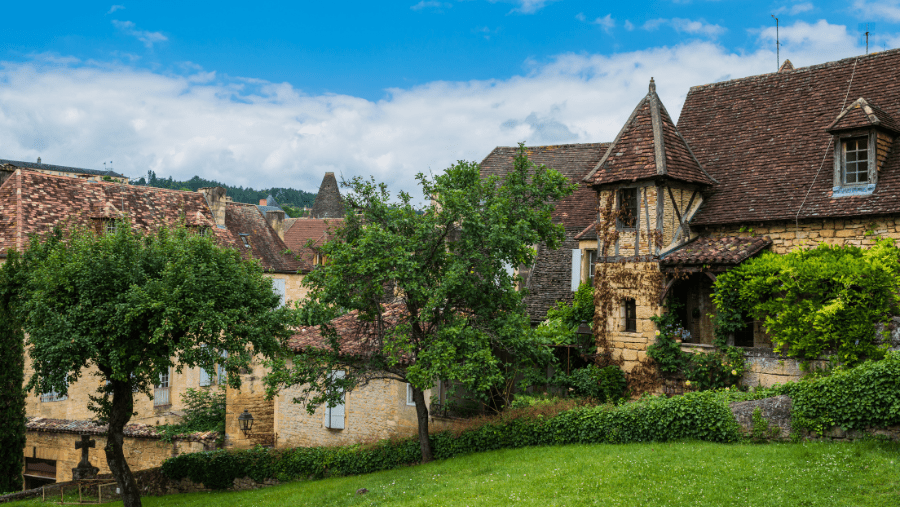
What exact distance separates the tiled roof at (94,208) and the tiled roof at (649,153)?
11653 mm

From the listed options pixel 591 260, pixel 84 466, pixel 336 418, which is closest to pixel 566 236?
pixel 591 260

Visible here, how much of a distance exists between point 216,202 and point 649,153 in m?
22.3

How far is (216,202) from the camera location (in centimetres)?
3216

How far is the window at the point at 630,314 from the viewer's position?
58.2ft

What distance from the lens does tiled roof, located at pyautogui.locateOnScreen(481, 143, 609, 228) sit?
2320 centimetres

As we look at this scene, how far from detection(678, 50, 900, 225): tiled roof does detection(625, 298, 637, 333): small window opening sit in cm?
275

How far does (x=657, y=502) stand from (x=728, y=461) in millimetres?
2160

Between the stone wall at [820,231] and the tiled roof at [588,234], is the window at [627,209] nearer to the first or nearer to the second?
the stone wall at [820,231]

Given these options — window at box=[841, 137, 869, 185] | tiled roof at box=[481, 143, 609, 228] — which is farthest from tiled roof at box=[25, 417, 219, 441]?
window at box=[841, 137, 869, 185]

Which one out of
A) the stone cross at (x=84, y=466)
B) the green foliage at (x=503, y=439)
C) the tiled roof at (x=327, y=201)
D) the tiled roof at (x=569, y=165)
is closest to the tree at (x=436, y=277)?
the green foliage at (x=503, y=439)

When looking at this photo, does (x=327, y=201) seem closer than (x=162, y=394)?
No

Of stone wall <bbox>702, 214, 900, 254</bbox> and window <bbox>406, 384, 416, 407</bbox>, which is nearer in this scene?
stone wall <bbox>702, 214, 900, 254</bbox>

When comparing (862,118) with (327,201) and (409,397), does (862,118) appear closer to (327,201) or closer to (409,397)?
(409,397)

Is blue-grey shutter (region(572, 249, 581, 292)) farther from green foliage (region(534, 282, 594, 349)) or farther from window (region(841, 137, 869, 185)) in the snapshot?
window (region(841, 137, 869, 185))
